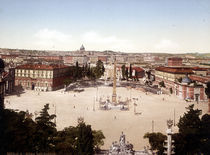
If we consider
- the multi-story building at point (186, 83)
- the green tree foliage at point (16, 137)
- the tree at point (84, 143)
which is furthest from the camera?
the multi-story building at point (186, 83)

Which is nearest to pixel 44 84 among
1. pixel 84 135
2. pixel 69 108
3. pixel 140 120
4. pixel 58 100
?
pixel 58 100

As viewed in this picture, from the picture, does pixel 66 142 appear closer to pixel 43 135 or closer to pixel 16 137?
pixel 43 135

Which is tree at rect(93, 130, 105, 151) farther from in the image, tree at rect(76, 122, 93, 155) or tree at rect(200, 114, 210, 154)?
tree at rect(200, 114, 210, 154)

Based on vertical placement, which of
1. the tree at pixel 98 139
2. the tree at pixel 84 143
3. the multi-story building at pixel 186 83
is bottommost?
the tree at pixel 98 139

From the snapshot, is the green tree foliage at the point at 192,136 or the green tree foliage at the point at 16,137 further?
the green tree foliage at the point at 192,136

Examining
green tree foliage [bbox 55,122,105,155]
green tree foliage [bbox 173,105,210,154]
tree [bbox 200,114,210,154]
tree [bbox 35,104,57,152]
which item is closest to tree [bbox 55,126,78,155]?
green tree foliage [bbox 55,122,105,155]

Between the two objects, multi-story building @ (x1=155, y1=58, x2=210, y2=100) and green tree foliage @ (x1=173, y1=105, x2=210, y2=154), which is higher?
multi-story building @ (x1=155, y1=58, x2=210, y2=100)

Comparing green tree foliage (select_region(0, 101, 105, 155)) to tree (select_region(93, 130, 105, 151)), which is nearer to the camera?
green tree foliage (select_region(0, 101, 105, 155))

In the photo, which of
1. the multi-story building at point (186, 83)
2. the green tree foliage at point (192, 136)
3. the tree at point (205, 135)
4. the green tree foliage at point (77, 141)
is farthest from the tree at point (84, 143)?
the multi-story building at point (186, 83)

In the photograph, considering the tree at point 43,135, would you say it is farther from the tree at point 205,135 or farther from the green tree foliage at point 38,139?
the tree at point 205,135

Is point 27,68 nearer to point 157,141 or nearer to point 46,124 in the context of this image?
point 46,124

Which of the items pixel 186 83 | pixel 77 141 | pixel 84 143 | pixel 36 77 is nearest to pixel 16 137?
pixel 77 141

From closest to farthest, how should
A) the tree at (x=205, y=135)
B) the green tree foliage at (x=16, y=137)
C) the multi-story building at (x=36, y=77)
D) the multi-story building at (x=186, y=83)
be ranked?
the green tree foliage at (x=16, y=137) < the tree at (x=205, y=135) < the multi-story building at (x=186, y=83) < the multi-story building at (x=36, y=77)
